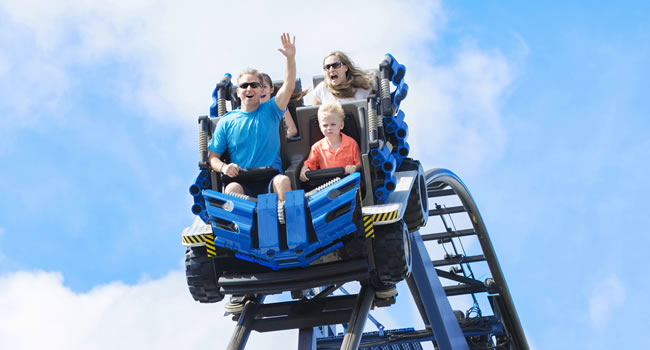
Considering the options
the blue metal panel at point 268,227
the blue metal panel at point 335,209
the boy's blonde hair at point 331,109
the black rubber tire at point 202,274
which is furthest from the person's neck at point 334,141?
the black rubber tire at point 202,274

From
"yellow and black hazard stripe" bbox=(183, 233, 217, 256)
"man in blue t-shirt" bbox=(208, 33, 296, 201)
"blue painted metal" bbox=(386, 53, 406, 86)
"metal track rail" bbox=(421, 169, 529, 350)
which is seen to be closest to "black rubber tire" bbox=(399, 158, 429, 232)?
"blue painted metal" bbox=(386, 53, 406, 86)

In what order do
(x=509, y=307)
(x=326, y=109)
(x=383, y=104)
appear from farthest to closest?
(x=509, y=307) → (x=383, y=104) → (x=326, y=109)

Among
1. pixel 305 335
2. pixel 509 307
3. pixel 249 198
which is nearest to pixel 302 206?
pixel 249 198

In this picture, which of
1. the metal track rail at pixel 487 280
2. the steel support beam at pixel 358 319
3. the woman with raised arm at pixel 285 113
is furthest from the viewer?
the metal track rail at pixel 487 280

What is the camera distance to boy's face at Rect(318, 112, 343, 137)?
19.1 ft

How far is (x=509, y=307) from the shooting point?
33.9 ft

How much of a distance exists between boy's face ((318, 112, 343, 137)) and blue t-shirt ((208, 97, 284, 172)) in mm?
307

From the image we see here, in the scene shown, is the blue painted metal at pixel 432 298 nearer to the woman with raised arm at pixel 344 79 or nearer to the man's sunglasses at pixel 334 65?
the woman with raised arm at pixel 344 79

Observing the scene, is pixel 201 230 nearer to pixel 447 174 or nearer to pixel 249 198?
pixel 249 198

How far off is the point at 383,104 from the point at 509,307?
488 cm

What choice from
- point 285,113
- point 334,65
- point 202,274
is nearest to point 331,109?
point 285,113

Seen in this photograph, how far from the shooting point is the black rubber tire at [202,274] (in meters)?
5.93

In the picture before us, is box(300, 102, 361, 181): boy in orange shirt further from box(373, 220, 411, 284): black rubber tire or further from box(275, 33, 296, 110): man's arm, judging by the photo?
box(373, 220, 411, 284): black rubber tire

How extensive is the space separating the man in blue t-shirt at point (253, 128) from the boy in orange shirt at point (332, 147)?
0.78 feet
